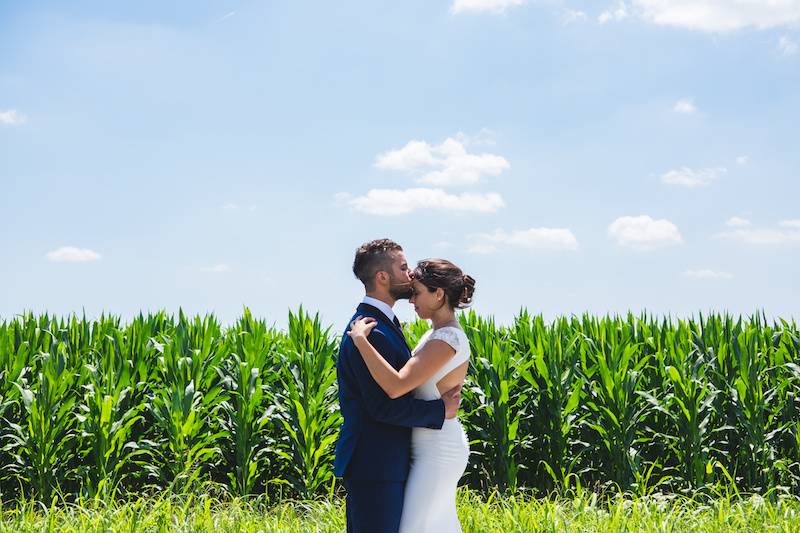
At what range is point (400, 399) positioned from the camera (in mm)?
3389

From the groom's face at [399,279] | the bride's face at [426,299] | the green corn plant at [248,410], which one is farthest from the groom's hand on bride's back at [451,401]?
the green corn plant at [248,410]

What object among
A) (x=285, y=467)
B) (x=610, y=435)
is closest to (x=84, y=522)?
(x=285, y=467)

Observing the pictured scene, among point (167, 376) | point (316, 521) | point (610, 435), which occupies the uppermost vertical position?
point (167, 376)

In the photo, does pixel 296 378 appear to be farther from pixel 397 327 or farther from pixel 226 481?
pixel 397 327

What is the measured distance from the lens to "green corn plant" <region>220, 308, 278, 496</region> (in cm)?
732

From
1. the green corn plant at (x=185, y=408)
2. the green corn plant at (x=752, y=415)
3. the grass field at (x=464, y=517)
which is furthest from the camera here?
the green corn plant at (x=752, y=415)

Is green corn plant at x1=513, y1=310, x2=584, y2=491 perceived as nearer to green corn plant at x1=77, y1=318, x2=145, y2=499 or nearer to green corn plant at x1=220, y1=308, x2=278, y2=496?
green corn plant at x1=220, y1=308, x2=278, y2=496

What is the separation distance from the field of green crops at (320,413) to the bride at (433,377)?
3.91m

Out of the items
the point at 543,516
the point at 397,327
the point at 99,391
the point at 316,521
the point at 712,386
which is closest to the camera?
the point at 397,327

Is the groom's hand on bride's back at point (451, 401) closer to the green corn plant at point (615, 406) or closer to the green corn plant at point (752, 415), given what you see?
the green corn plant at point (615, 406)

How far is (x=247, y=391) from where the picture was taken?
7.40 metres

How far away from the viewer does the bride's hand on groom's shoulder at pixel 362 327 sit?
342 cm

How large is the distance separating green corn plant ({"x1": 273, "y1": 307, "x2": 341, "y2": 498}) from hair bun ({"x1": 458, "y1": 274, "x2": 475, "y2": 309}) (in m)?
3.93

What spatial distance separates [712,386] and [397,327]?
5615 mm
